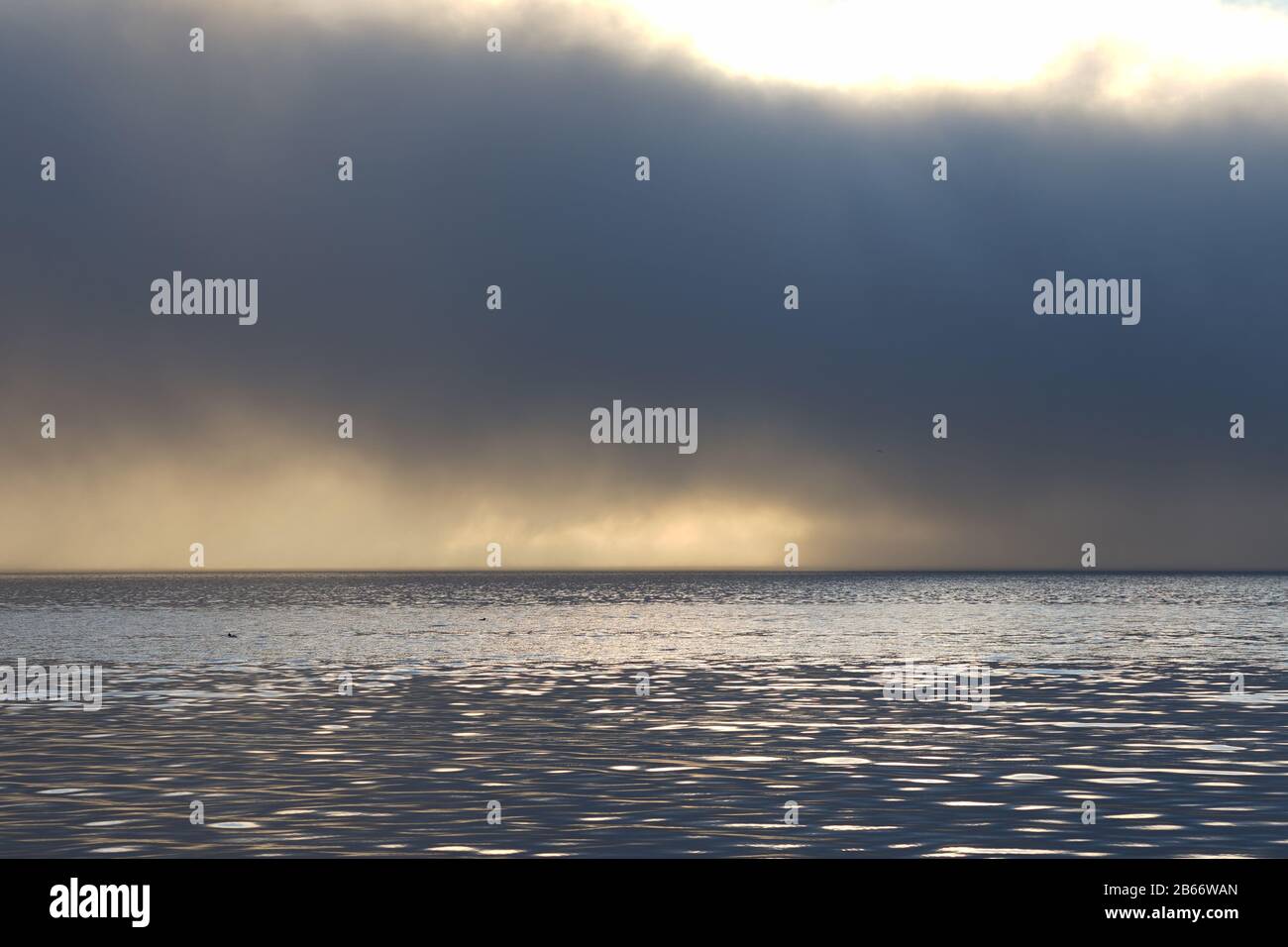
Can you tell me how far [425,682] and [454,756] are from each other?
2771 centimetres

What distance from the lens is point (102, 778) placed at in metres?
33.8

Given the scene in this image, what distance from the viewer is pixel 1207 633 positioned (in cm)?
11719

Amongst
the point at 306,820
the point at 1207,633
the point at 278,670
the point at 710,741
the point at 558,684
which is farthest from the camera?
the point at 1207,633

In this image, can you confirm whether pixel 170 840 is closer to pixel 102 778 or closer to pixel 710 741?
pixel 102 778

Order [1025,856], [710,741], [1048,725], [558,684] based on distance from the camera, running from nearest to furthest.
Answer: [1025,856] → [710,741] → [1048,725] → [558,684]
